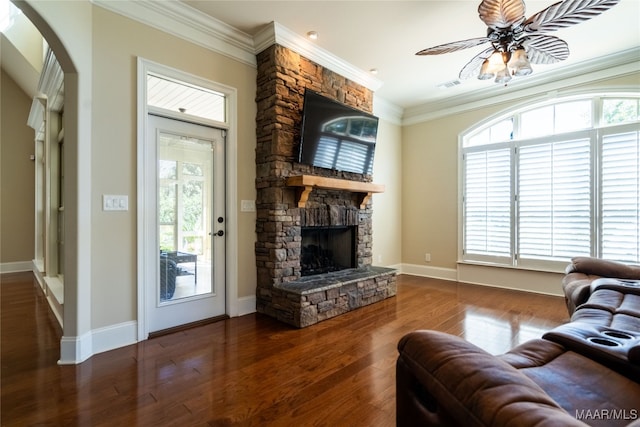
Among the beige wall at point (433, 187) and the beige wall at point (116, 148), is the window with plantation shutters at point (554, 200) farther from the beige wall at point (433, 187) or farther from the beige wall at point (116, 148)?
the beige wall at point (116, 148)

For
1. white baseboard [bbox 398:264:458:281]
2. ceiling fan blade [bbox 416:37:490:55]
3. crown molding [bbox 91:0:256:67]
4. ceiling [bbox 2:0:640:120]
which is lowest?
white baseboard [bbox 398:264:458:281]

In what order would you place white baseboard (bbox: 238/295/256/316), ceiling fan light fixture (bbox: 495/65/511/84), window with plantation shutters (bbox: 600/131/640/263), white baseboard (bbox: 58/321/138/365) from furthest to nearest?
window with plantation shutters (bbox: 600/131/640/263)
white baseboard (bbox: 238/295/256/316)
ceiling fan light fixture (bbox: 495/65/511/84)
white baseboard (bbox: 58/321/138/365)

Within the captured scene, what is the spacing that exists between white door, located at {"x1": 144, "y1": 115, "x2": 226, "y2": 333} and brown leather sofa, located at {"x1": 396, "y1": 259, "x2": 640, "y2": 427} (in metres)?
2.61

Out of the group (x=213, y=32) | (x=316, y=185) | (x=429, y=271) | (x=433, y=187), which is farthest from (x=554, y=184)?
(x=213, y=32)

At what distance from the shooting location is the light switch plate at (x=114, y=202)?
2574 mm

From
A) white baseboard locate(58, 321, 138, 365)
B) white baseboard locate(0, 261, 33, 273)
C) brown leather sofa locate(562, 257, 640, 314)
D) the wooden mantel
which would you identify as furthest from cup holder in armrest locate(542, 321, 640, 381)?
white baseboard locate(0, 261, 33, 273)

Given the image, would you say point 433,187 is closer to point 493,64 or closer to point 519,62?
point 493,64

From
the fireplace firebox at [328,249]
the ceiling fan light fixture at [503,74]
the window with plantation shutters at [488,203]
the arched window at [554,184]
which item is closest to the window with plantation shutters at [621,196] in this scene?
the arched window at [554,184]

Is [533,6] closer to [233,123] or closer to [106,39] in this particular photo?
[233,123]

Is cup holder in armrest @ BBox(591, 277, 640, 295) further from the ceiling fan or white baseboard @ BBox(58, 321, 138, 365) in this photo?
white baseboard @ BBox(58, 321, 138, 365)

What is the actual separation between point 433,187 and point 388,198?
0.84m

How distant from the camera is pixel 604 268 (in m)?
2.78

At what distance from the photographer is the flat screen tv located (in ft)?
11.4

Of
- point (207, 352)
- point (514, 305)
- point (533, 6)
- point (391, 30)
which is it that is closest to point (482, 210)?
point (514, 305)
